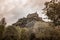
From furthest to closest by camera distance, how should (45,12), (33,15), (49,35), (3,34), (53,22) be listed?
1. (33,15)
2. (45,12)
3. (53,22)
4. (49,35)
5. (3,34)

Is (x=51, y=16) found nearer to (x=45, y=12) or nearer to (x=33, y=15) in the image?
(x=45, y=12)

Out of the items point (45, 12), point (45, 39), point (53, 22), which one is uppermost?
point (45, 12)

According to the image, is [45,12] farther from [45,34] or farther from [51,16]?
[45,34]

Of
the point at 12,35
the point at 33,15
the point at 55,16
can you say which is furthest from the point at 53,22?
the point at 33,15

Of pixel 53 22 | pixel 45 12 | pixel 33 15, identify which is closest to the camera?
pixel 53 22

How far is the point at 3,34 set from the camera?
2433cm

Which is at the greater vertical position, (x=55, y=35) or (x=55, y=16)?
(x=55, y=16)

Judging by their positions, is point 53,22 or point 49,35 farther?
point 53,22

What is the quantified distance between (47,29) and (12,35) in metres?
6.06

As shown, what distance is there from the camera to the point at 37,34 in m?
27.8

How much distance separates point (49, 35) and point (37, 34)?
1953mm

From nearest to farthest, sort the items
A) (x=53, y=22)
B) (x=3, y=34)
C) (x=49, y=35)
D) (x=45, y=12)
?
1. (x=3, y=34)
2. (x=49, y=35)
3. (x=53, y=22)
4. (x=45, y=12)

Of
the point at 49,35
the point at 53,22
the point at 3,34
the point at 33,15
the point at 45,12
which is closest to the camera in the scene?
the point at 3,34

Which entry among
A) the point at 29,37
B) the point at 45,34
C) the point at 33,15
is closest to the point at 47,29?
the point at 45,34
